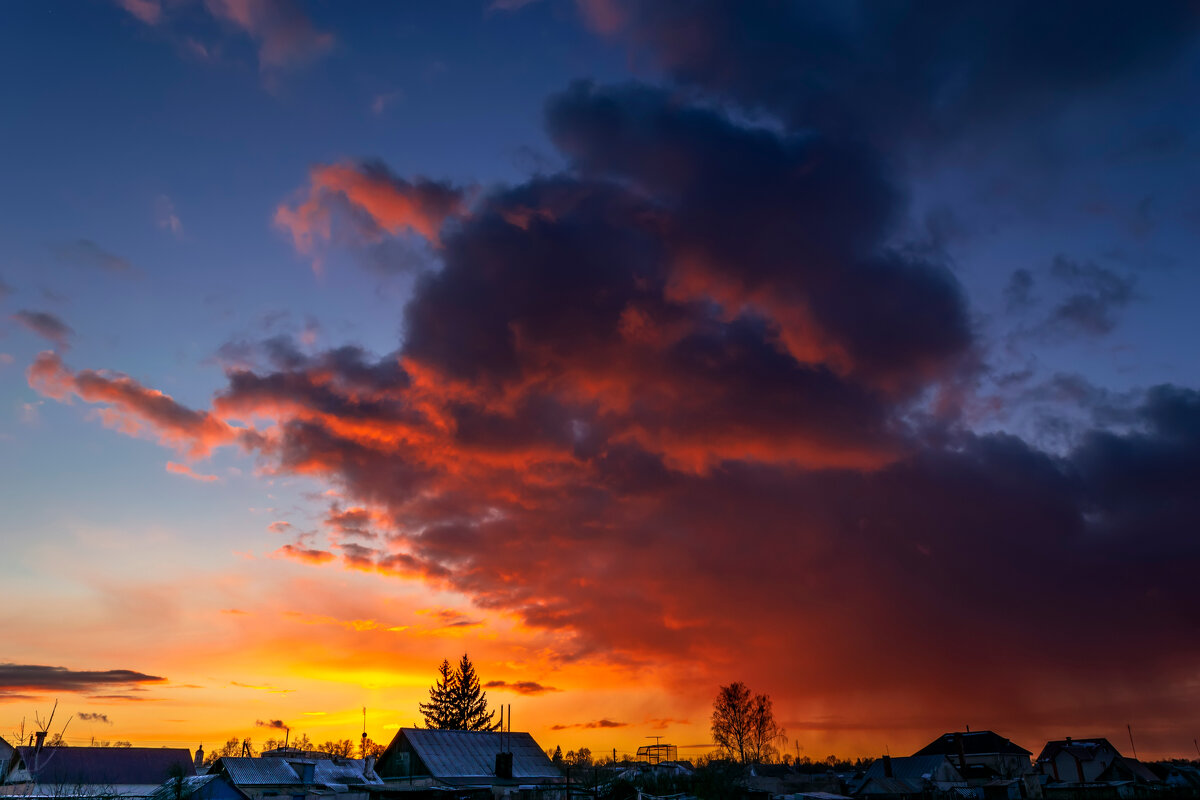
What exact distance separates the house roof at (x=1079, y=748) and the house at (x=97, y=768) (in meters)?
107

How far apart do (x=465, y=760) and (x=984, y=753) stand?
79.6 m

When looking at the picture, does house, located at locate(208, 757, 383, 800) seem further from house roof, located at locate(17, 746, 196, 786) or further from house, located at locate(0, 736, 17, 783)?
house, located at locate(0, 736, 17, 783)

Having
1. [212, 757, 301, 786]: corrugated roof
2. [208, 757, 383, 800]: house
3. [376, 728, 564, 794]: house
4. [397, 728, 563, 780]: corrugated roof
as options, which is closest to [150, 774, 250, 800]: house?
[208, 757, 383, 800]: house

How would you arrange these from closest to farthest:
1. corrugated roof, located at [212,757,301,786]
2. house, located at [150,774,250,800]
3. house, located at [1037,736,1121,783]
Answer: house, located at [150,774,250,800] → corrugated roof, located at [212,757,301,786] → house, located at [1037,736,1121,783]

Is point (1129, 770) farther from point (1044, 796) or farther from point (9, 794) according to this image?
point (9, 794)

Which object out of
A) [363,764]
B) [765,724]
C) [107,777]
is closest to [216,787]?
[363,764]

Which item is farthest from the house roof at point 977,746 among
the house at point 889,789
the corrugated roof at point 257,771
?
the corrugated roof at point 257,771

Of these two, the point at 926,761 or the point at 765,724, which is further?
the point at 765,724

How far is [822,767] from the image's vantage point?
139 meters

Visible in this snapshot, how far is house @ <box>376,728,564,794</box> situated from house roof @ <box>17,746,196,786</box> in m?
16.8

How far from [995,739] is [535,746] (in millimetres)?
75041

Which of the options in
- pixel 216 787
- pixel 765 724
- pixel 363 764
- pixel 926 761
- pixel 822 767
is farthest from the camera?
pixel 822 767

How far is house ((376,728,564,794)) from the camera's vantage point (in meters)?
65.4

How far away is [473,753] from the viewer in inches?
2768
